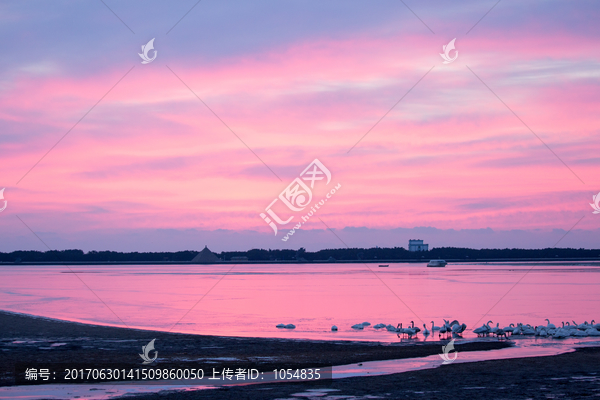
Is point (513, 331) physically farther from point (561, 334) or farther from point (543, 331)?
point (561, 334)

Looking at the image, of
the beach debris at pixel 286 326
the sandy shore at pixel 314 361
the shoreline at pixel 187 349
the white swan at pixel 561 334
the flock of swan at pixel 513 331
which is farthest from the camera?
the beach debris at pixel 286 326

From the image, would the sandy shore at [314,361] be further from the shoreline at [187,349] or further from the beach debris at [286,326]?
the beach debris at [286,326]

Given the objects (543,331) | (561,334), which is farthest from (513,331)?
(561,334)

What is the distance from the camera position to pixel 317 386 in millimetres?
15852

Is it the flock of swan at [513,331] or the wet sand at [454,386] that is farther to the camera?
the flock of swan at [513,331]

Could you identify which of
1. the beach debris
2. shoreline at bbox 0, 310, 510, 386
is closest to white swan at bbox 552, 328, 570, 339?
shoreline at bbox 0, 310, 510, 386

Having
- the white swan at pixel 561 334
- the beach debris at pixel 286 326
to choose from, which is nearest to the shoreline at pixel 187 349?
the white swan at pixel 561 334

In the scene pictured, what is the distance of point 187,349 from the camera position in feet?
78.1

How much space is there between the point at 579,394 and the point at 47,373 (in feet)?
45.6

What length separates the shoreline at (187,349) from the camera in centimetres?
2006

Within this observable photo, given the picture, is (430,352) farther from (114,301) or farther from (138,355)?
(114,301)

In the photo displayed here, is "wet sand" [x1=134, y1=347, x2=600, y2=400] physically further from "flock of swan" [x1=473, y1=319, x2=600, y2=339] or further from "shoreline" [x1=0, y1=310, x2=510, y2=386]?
"flock of swan" [x1=473, y1=319, x2=600, y2=339]

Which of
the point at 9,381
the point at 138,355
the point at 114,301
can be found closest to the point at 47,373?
the point at 9,381

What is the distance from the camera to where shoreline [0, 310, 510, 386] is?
20062 mm
